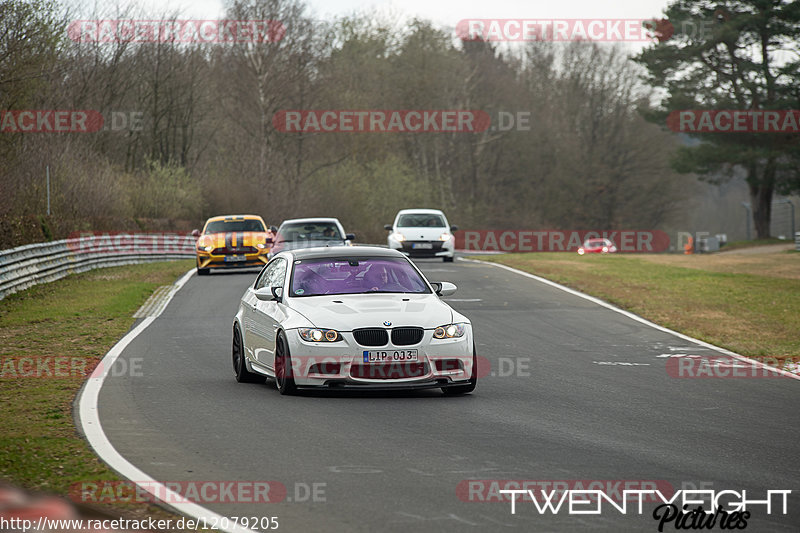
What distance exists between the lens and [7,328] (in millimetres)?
18000

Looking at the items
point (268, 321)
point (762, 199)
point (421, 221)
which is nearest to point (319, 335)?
point (268, 321)

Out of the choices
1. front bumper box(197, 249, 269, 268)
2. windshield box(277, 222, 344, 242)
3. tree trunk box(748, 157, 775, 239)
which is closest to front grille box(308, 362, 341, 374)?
windshield box(277, 222, 344, 242)

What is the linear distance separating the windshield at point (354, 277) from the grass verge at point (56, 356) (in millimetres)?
2599

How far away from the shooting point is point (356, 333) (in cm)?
1040

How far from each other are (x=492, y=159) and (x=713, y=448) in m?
74.5

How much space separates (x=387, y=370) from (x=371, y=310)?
66 cm

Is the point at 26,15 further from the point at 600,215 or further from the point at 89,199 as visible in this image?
the point at 600,215

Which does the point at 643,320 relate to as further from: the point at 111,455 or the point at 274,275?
the point at 111,455

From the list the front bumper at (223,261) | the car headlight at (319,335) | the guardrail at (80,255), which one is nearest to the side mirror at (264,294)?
the car headlight at (319,335)

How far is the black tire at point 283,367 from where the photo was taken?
10586 mm

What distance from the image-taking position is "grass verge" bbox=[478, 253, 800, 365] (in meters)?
17.4

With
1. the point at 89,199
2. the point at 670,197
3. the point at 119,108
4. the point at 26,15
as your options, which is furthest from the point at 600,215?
the point at 26,15

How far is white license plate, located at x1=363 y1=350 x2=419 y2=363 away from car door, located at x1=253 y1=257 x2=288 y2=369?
3.55 ft

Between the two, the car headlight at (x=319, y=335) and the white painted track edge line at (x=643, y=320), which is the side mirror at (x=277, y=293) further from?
the white painted track edge line at (x=643, y=320)
